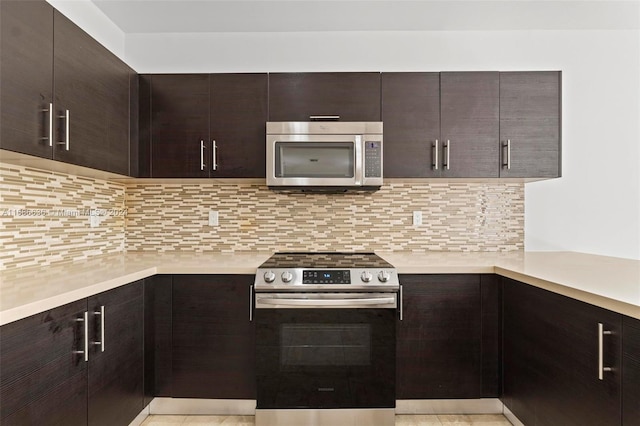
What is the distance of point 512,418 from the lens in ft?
7.06

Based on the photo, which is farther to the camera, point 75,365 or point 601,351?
point 75,365

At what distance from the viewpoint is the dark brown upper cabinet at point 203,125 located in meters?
2.50

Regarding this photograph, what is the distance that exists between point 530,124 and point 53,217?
111 inches

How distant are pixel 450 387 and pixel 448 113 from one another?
63.9 inches

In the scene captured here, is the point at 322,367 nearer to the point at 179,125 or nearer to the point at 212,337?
the point at 212,337

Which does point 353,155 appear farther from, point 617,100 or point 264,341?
point 617,100

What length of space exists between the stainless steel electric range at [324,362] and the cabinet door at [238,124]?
29.9 inches

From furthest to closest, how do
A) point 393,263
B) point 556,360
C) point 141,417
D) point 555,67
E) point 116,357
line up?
point 555,67 → point 393,263 → point 141,417 → point 116,357 → point 556,360

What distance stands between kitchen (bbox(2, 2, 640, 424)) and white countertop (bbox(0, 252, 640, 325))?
0.15 meters

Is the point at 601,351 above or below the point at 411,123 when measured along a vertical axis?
below

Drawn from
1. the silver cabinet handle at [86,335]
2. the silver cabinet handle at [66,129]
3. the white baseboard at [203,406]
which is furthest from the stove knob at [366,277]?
the silver cabinet handle at [66,129]

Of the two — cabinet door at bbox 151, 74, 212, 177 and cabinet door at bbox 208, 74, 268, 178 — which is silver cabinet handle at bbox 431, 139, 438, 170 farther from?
cabinet door at bbox 151, 74, 212, 177

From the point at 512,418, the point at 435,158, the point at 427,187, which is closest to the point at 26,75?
the point at 435,158

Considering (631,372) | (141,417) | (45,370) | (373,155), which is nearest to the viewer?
(631,372)
